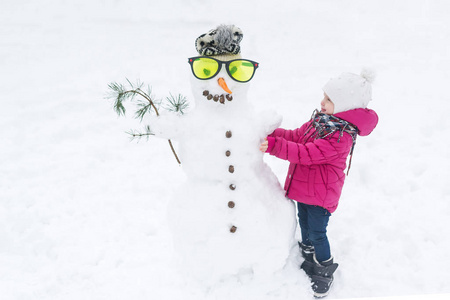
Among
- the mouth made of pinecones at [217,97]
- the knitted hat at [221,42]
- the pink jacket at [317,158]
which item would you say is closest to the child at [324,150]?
the pink jacket at [317,158]

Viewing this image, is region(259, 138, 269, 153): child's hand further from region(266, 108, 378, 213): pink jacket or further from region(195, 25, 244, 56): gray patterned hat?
region(195, 25, 244, 56): gray patterned hat

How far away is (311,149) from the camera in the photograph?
6.34 ft

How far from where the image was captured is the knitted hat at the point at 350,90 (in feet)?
6.20

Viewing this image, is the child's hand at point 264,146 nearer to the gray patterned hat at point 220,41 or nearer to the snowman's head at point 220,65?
the snowman's head at point 220,65

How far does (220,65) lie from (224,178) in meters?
0.61

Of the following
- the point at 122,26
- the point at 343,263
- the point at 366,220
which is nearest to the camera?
the point at 343,263

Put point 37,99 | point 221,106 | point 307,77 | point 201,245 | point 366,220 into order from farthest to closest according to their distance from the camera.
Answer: point 307,77 < point 37,99 < point 366,220 < point 201,245 < point 221,106

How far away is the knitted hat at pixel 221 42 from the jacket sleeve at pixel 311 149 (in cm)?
52

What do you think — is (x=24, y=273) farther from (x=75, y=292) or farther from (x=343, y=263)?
(x=343, y=263)

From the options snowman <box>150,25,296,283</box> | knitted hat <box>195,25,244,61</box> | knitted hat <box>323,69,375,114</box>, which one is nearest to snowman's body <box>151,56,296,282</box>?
snowman <box>150,25,296,283</box>

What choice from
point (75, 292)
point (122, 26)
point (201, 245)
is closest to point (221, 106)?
point (201, 245)

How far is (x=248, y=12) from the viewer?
7453 millimetres

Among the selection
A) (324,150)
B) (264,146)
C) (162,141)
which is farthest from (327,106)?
(162,141)

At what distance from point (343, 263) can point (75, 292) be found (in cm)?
180
